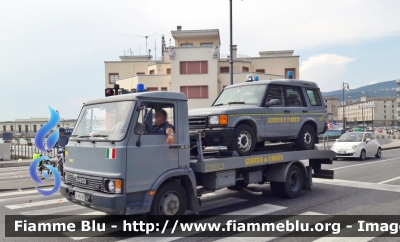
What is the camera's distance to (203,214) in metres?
7.50

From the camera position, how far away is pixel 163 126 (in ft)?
21.0

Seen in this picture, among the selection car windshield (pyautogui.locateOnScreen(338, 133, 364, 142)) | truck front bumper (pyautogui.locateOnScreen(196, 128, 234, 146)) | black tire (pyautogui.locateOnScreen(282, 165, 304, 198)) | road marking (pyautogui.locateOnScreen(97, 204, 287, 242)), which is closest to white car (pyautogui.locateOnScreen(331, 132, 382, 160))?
car windshield (pyautogui.locateOnScreen(338, 133, 364, 142))

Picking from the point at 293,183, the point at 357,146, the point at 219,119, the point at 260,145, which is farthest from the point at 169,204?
the point at 357,146

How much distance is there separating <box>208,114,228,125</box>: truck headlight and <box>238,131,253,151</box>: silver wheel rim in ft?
1.82

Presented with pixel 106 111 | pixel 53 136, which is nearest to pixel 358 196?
pixel 106 111

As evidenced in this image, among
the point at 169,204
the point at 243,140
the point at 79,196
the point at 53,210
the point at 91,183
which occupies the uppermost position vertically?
the point at 243,140

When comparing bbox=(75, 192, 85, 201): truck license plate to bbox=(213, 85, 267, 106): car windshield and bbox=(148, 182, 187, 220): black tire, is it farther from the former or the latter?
bbox=(213, 85, 267, 106): car windshield

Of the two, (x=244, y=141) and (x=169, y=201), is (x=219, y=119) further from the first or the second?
(x=169, y=201)

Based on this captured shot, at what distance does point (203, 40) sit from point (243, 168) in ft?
130

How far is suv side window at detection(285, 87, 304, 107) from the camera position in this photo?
30.3ft

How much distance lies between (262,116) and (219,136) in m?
1.34

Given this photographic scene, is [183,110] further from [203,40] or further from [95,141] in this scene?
[203,40]

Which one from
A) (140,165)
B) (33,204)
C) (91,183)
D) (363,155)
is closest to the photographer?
(140,165)

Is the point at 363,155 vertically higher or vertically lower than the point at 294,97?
lower
